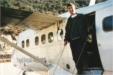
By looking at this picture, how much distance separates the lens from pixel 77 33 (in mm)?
7508

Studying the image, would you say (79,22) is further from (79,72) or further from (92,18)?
(79,72)

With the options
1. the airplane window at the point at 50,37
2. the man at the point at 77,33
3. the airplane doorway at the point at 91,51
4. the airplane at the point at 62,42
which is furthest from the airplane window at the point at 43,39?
the airplane doorway at the point at 91,51

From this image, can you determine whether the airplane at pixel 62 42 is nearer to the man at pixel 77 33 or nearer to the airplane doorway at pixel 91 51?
the airplane doorway at pixel 91 51

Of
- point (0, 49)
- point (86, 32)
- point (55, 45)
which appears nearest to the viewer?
point (86, 32)

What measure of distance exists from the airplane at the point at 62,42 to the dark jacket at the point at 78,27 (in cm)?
31

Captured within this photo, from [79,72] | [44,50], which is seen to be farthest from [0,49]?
[79,72]

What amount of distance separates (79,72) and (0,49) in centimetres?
4342

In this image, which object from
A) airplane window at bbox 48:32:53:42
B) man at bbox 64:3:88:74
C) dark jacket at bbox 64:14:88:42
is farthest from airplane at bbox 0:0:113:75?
dark jacket at bbox 64:14:88:42

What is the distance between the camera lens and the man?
7.41 meters

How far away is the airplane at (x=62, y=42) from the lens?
22.8 ft

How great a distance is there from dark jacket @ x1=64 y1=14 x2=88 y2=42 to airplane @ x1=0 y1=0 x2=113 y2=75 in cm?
31

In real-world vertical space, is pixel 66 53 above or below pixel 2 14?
below

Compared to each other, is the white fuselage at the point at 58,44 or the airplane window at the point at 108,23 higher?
the airplane window at the point at 108,23

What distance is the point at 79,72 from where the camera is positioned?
25.5ft
